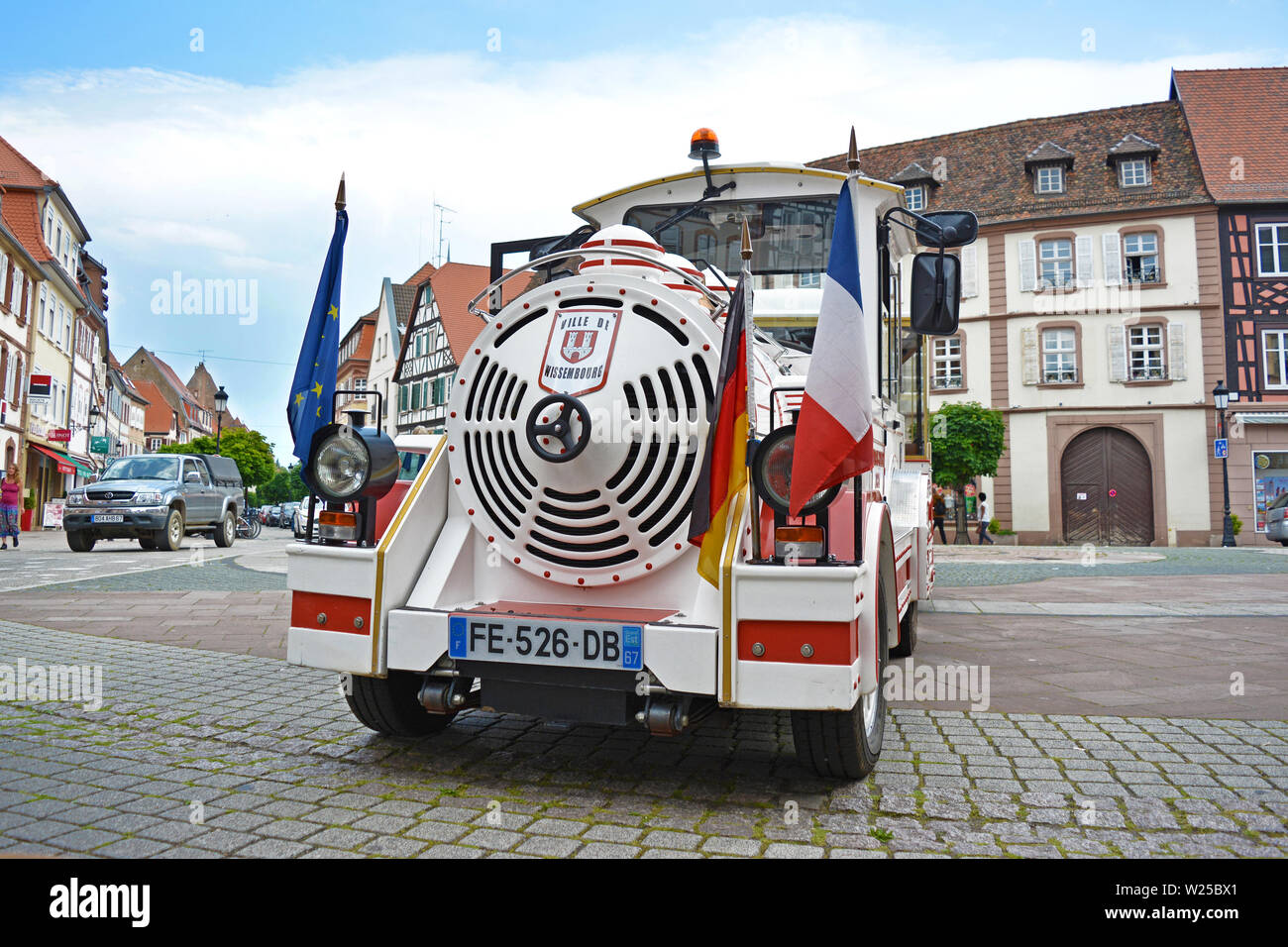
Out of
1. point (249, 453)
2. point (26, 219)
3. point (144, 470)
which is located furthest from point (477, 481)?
point (249, 453)

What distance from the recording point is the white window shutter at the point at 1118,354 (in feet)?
97.8

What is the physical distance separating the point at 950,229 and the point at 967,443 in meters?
24.4

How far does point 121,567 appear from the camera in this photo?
44.5 feet

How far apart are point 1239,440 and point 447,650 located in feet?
102

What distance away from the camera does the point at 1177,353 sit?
96.0 ft

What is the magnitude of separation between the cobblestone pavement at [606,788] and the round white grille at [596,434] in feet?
2.83

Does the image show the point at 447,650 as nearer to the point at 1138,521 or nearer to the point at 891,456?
the point at 891,456

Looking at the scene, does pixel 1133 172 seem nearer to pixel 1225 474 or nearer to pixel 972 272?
pixel 972 272

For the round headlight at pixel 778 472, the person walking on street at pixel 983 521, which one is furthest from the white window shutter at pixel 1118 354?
the round headlight at pixel 778 472

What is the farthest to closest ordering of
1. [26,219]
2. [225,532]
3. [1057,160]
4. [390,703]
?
[26,219] < [1057,160] < [225,532] < [390,703]

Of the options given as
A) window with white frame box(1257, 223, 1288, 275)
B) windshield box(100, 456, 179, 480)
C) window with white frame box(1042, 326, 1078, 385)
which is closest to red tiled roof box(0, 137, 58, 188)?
windshield box(100, 456, 179, 480)

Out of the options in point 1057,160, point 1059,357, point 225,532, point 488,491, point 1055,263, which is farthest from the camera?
point 1057,160

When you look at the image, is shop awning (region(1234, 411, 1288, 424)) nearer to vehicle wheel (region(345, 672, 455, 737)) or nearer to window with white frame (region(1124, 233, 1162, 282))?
window with white frame (region(1124, 233, 1162, 282))
